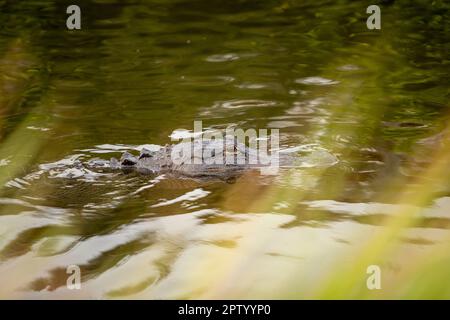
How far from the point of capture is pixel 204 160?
5332 millimetres

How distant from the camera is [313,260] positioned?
4.12 metres

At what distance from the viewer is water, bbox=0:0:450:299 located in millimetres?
4148

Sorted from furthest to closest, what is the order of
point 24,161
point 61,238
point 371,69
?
point 371,69, point 24,161, point 61,238

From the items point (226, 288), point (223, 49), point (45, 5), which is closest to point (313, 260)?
point (226, 288)

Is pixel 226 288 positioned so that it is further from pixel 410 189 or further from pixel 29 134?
pixel 29 134

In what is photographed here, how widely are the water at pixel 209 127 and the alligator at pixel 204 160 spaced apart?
0.10 m

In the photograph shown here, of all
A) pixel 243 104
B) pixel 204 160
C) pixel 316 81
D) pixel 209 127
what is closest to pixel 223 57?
pixel 316 81

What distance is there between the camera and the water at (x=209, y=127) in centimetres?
415

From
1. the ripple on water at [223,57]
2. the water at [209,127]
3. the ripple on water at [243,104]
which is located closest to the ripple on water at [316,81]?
the water at [209,127]

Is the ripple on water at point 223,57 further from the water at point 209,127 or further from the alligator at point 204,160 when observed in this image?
the alligator at point 204,160

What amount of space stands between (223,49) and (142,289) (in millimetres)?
4995

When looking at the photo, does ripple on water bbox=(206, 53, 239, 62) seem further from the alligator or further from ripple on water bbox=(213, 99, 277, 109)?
the alligator

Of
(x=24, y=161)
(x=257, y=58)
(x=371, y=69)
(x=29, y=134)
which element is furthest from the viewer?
(x=257, y=58)

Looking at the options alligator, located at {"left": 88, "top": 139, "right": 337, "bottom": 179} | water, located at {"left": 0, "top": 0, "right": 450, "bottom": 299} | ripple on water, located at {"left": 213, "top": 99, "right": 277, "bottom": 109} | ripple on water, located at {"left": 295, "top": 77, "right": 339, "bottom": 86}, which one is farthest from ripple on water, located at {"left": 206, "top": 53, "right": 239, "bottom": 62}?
alligator, located at {"left": 88, "top": 139, "right": 337, "bottom": 179}
